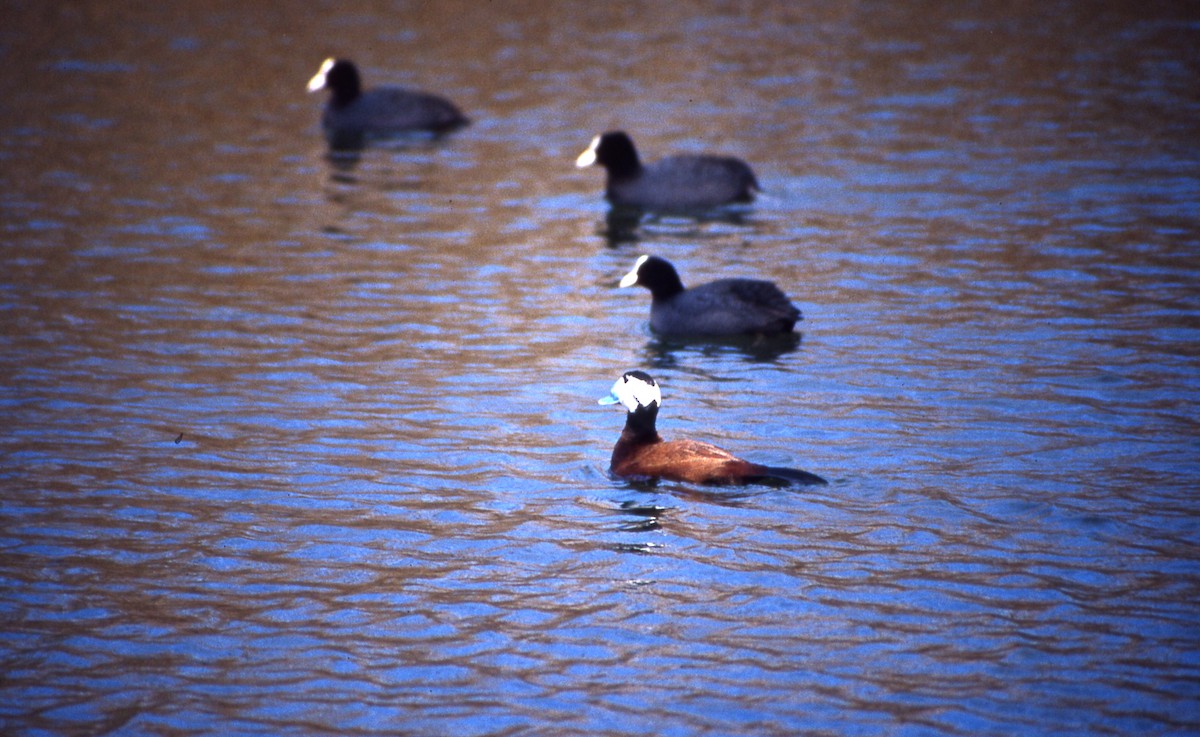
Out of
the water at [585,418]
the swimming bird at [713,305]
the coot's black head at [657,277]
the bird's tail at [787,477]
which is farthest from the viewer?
the coot's black head at [657,277]

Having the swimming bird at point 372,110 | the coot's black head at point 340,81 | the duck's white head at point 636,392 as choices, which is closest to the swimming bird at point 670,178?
the swimming bird at point 372,110

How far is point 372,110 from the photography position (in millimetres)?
22250

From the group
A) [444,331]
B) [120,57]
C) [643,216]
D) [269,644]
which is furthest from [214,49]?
[269,644]

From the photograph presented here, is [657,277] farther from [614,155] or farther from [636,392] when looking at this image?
[614,155]

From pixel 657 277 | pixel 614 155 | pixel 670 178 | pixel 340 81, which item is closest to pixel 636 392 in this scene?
pixel 657 277

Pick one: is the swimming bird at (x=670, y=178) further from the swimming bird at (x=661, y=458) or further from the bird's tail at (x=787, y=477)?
the bird's tail at (x=787, y=477)

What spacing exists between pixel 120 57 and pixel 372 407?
16.9m

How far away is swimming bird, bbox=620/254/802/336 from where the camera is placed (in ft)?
42.5

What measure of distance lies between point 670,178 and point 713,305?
511 centimetres

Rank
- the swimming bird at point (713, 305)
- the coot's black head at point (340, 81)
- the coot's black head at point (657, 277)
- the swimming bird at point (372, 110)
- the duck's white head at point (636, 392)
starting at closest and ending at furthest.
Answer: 1. the duck's white head at point (636, 392)
2. the swimming bird at point (713, 305)
3. the coot's black head at point (657, 277)
4. the swimming bird at point (372, 110)
5. the coot's black head at point (340, 81)

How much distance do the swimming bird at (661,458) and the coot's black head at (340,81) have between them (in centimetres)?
1373

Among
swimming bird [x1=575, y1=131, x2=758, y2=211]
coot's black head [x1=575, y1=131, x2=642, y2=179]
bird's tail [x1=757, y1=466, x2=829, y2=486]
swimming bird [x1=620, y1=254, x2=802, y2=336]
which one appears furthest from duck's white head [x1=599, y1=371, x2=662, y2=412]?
coot's black head [x1=575, y1=131, x2=642, y2=179]

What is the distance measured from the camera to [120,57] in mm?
25891

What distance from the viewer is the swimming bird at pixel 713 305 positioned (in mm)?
12961
